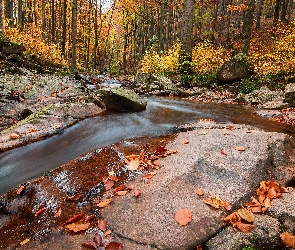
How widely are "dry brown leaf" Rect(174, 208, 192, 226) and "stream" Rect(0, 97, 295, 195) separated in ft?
7.27

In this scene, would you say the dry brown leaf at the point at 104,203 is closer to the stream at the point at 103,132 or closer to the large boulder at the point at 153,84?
the stream at the point at 103,132

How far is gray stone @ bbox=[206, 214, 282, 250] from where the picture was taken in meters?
2.38

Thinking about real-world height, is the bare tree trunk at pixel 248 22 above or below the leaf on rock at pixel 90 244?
above

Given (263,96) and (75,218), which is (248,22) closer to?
(263,96)

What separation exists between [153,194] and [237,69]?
1027 centimetres

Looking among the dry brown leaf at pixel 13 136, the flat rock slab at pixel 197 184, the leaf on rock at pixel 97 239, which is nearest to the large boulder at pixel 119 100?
the dry brown leaf at pixel 13 136

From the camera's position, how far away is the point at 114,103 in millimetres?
6855

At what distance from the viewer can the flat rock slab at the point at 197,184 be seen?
2.52 meters

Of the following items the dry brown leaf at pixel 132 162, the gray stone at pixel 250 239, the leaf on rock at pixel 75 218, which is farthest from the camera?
the dry brown leaf at pixel 132 162

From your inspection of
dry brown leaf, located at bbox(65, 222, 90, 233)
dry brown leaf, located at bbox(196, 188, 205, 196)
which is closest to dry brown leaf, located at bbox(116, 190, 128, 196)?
dry brown leaf, located at bbox(65, 222, 90, 233)

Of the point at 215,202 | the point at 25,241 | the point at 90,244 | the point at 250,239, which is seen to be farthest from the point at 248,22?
the point at 25,241

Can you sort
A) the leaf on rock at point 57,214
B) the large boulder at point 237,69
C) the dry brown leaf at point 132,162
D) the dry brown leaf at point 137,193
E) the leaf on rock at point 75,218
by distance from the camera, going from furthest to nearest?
the large boulder at point 237,69 < the dry brown leaf at point 132,162 < the dry brown leaf at point 137,193 < the leaf on rock at point 57,214 < the leaf on rock at point 75,218

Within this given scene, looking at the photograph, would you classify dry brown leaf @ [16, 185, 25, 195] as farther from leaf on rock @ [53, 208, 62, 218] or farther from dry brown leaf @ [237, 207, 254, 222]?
dry brown leaf @ [237, 207, 254, 222]

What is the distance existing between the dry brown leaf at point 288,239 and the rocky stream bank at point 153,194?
0.06m
